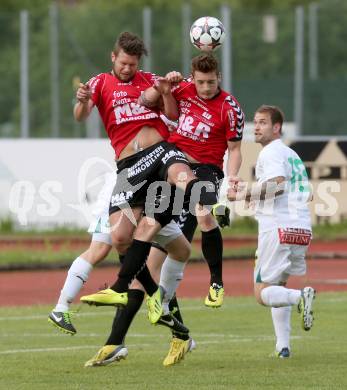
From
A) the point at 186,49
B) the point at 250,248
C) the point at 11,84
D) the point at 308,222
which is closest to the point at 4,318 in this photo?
the point at 308,222

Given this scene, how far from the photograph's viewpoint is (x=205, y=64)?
12.0m

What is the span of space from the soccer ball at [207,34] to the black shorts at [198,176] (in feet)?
3.86

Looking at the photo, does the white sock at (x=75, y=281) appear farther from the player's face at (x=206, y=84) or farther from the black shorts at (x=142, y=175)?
the player's face at (x=206, y=84)

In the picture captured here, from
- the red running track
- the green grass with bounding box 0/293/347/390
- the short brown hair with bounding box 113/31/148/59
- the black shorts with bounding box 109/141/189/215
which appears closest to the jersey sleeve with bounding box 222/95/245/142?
the black shorts with bounding box 109/141/189/215

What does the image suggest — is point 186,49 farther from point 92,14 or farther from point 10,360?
point 10,360

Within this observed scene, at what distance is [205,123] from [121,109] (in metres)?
0.93

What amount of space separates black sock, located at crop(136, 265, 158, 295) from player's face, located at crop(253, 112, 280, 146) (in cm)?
166

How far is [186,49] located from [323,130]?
4369 mm

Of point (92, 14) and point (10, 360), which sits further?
point (92, 14)

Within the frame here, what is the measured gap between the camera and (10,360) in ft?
39.3

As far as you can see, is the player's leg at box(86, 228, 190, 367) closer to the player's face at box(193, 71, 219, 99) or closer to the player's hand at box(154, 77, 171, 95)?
the player's hand at box(154, 77, 171, 95)

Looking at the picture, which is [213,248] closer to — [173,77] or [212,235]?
[212,235]

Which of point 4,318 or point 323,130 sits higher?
point 323,130

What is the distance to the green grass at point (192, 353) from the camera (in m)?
10.3
